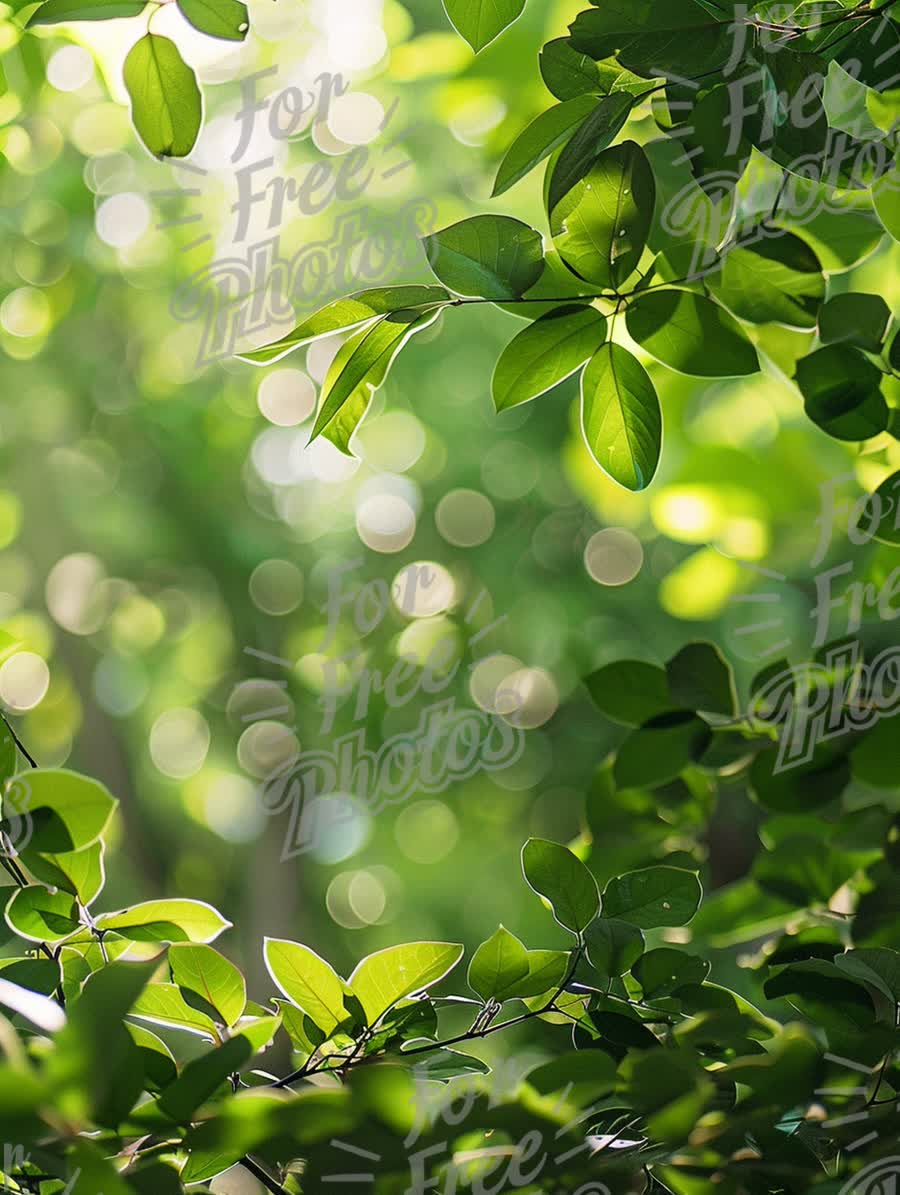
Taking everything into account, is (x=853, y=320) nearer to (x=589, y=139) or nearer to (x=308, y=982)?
(x=589, y=139)

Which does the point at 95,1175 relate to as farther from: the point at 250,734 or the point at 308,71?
the point at 250,734

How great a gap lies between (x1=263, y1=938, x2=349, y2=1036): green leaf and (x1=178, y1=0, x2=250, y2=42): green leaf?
268 millimetres

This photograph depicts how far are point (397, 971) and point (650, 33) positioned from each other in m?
0.27

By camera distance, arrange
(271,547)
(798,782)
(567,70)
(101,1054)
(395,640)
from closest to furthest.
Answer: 1. (101,1054)
2. (567,70)
3. (798,782)
4. (395,640)
5. (271,547)

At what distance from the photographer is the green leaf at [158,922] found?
28 centimetres

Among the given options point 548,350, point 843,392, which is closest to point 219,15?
point 548,350

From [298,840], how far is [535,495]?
1035 millimetres

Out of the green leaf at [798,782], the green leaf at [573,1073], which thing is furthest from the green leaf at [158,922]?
the green leaf at [798,782]

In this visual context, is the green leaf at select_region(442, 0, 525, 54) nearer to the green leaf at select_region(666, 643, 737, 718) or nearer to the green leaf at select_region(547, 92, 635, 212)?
the green leaf at select_region(547, 92, 635, 212)

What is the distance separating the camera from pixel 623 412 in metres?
0.32

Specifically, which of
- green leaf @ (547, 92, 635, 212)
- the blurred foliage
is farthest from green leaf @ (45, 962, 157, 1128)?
green leaf @ (547, 92, 635, 212)

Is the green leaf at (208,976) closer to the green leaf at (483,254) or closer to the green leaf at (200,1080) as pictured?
the green leaf at (200,1080)

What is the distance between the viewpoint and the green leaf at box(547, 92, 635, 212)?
0.26m

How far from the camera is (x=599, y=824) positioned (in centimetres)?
43
